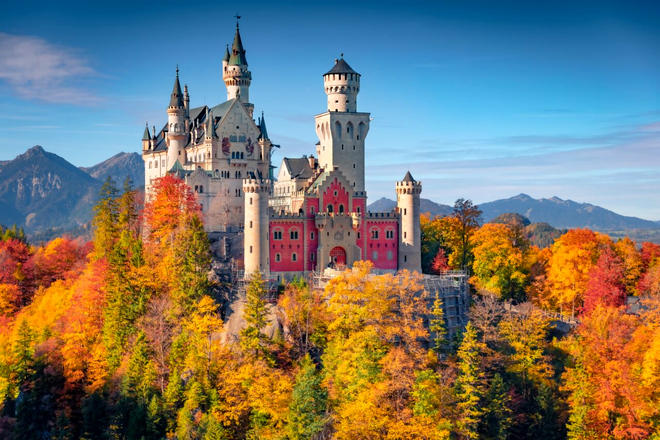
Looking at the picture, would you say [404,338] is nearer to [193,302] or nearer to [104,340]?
[193,302]

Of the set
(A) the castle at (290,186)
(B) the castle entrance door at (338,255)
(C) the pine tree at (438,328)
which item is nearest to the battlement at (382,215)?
(A) the castle at (290,186)

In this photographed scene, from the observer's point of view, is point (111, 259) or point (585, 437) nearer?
point (585, 437)

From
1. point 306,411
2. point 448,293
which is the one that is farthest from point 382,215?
point 306,411

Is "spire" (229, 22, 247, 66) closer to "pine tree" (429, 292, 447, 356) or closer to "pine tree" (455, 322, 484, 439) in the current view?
"pine tree" (429, 292, 447, 356)

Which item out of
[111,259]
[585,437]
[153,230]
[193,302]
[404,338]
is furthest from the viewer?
[153,230]

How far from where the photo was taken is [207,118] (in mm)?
98500

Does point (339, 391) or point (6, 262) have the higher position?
point (6, 262)

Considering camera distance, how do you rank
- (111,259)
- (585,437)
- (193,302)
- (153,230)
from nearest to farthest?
(585,437), (193,302), (111,259), (153,230)

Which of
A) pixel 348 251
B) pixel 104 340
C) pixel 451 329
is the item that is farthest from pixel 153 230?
pixel 451 329

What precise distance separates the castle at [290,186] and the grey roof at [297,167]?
0.13m

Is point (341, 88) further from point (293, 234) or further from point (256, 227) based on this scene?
point (256, 227)

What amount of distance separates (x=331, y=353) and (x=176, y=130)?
48621mm

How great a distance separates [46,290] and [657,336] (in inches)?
2713

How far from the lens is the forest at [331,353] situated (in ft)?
196
